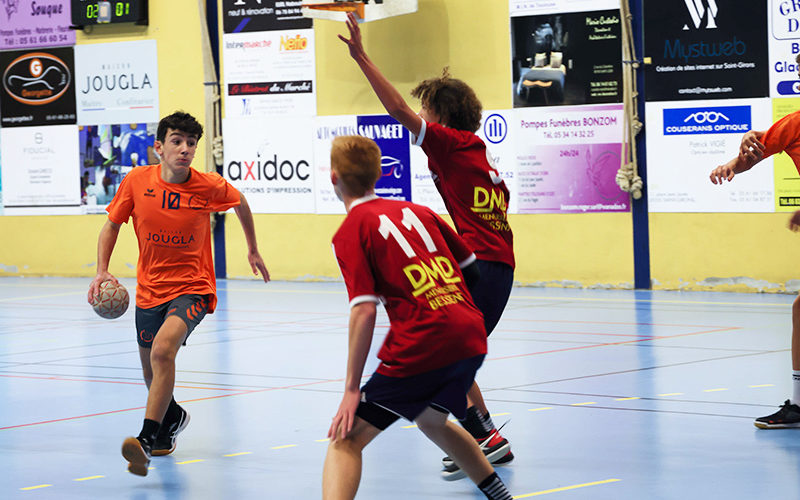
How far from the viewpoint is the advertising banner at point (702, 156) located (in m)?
13.0

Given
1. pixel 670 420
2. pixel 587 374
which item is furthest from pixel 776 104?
pixel 670 420

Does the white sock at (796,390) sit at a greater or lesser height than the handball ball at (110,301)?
lesser

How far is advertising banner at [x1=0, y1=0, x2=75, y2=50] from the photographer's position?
57.2ft

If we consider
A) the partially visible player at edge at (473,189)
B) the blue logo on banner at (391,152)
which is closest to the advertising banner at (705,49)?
the blue logo on banner at (391,152)

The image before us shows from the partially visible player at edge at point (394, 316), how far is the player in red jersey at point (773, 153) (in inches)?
104

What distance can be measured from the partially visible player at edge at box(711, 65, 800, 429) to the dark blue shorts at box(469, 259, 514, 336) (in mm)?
1419

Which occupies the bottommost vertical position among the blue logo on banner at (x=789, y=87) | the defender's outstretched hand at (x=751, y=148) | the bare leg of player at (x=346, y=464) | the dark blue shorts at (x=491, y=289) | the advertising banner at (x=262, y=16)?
the bare leg of player at (x=346, y=464)

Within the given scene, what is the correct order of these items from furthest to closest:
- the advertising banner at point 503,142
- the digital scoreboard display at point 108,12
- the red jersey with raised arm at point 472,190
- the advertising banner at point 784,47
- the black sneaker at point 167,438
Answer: the digital scoreboard display at point 108,12, the advertising banner at point 503,142, the advertising banner at point 784,47, the black sneaker at point 167,438, the red jersey with raised arm at point 472,190

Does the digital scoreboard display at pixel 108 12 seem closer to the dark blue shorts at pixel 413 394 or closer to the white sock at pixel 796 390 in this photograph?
the white sock at pixel 796 390

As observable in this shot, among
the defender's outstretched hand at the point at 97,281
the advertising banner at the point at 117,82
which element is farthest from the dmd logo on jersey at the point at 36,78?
the defender's outstretched hand at the point at 97,281

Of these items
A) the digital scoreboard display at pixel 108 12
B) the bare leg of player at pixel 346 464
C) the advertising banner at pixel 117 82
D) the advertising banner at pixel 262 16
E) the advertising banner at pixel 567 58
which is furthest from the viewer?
the advertising banner at pixel 117 82

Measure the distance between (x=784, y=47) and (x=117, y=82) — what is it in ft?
29.2

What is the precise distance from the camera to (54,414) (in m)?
7.52

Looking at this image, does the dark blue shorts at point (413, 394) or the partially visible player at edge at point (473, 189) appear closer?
the dark blue shorts at point (413, 394)
